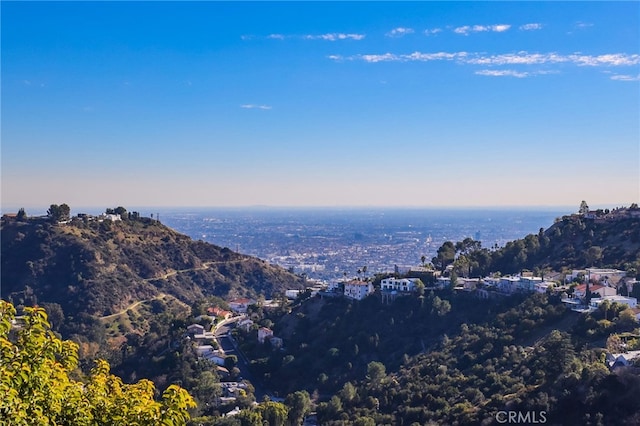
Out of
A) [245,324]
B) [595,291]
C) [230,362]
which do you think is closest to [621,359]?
[595,291]

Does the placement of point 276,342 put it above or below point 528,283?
below

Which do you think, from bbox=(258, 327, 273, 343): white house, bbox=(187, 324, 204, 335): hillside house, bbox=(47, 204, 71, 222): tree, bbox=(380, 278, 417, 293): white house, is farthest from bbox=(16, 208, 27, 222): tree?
bbox=(380, 278, 417, 293): white house

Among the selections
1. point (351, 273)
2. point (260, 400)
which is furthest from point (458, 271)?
point (351, 273)

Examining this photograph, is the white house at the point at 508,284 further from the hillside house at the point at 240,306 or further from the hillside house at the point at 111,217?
the hillside house at the point at 111,217

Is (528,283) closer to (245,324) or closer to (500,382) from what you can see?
(500,382)

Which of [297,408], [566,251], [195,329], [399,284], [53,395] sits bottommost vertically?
[297,408]

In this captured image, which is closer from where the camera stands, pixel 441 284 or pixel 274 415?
pixel 274 415

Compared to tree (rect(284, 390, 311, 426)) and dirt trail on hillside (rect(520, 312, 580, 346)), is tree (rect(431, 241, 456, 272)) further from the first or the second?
tree (rect(284, 390, 311, 426))
